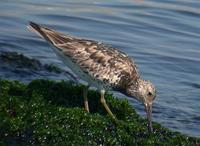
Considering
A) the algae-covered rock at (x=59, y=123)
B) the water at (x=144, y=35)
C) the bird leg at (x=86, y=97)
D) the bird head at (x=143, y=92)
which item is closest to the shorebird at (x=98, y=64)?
the bird head at (x=143, y=92)

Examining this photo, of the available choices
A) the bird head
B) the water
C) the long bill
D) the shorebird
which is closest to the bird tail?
the shorebird

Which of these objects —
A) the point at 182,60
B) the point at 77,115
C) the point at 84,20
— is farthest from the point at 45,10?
the point at 77,115

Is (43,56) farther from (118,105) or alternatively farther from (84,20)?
(118,105)

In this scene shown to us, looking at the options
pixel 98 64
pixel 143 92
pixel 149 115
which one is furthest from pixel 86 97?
pixel 143 92

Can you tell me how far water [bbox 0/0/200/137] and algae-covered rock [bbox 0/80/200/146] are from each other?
2411 mm

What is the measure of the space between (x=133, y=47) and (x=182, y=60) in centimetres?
110

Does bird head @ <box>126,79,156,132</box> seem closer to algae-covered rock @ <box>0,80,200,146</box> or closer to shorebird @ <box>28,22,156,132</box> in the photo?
shorebird @ <box>28,22,156,132</box>

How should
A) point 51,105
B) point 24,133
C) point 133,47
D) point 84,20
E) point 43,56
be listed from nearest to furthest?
point 24,133, point 51,105, point 43,56, point 133,47, point 84,20

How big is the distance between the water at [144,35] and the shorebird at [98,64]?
1.36 m

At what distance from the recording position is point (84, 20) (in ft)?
55.2

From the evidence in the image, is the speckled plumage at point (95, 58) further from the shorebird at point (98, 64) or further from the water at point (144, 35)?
the water at point (144, 35)

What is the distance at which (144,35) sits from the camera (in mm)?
16297

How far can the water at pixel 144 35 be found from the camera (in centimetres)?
1274

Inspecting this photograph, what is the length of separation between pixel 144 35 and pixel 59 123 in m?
7.85
